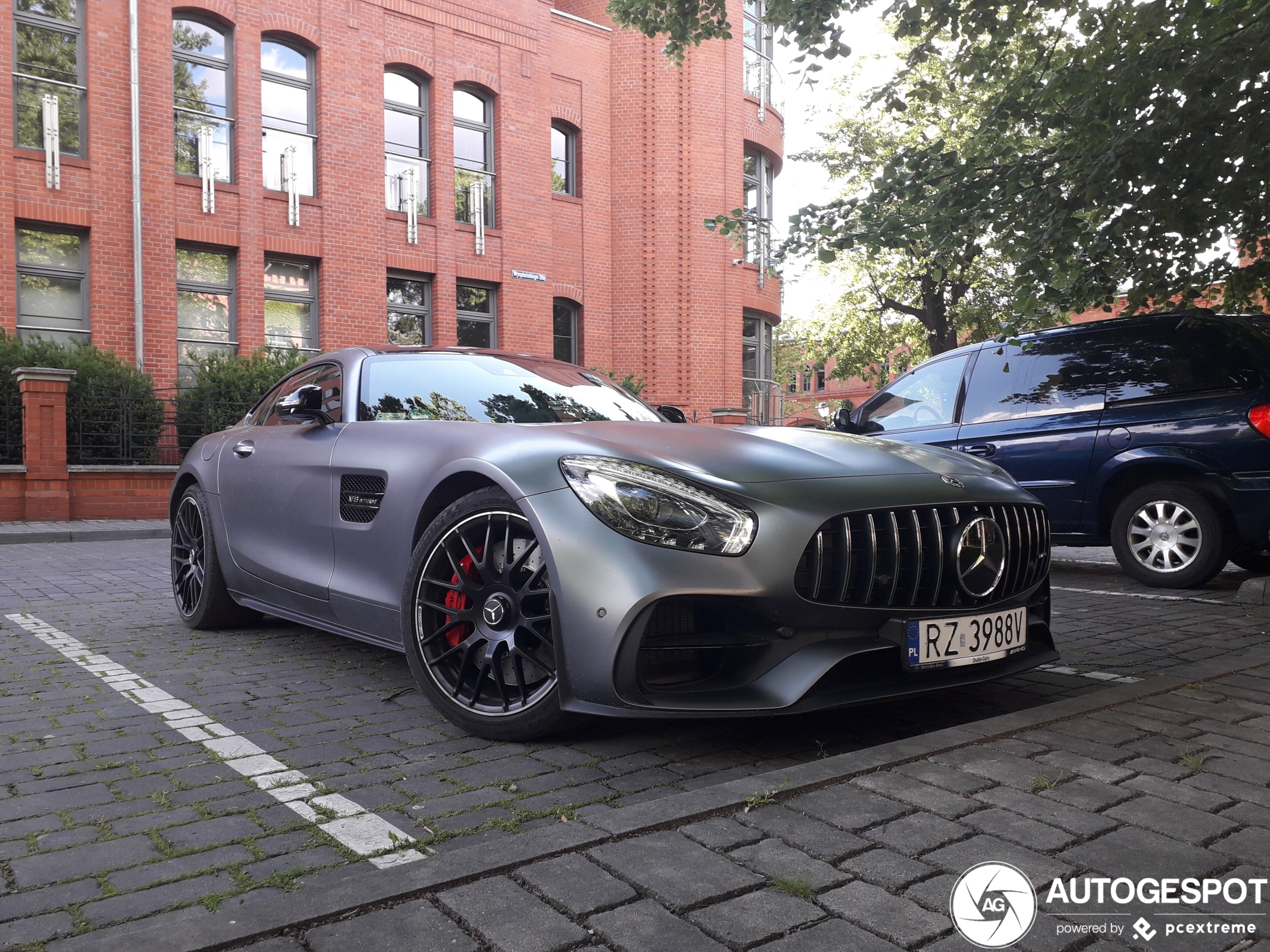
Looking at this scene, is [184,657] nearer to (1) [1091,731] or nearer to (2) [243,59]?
(1) [1091,731]

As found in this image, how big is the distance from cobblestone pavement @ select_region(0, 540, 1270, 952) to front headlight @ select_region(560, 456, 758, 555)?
27.3 inches

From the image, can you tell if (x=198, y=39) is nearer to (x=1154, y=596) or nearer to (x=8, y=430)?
(x=8, y=430)

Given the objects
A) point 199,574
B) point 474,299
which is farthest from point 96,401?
point 199,574

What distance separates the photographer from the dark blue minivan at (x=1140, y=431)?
6.74 metres

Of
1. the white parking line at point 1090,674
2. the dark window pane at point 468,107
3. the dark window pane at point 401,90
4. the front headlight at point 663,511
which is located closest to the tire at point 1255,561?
the white parking line at point 1090,674

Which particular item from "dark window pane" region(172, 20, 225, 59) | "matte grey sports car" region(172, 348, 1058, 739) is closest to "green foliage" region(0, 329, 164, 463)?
"dark window pane" region(172, 20, 225, 59)

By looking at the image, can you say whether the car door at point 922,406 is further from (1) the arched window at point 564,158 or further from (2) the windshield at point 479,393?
(1) the arched window at point 564,158

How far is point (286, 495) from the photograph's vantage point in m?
4.80

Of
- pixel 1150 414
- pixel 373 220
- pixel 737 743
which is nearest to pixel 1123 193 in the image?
pixel 1150 414

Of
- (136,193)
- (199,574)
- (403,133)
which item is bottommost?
(199,574)

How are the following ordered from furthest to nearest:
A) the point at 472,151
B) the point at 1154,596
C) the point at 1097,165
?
the point at 472,151 < the point at 1154,596 < the point at 1097,165

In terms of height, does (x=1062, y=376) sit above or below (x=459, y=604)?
above

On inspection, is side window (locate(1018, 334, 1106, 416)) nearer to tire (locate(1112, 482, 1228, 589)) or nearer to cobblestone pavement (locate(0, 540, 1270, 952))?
tire (locate(1112, 482, 1228, 589))

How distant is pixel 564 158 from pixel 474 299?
4.29 m
